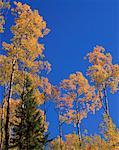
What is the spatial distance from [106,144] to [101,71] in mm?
7118

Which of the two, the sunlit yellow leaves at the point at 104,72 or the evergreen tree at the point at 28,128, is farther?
the sunlit yellow leaves at the point at 104,72

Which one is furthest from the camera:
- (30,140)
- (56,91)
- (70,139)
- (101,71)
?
(70,139)

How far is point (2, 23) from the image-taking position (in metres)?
22.8

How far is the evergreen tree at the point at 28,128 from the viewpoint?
20141 mm

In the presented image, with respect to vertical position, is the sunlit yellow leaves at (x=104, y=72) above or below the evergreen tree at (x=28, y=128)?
above

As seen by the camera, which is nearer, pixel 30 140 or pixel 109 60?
pixel 30 140

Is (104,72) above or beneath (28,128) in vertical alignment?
above

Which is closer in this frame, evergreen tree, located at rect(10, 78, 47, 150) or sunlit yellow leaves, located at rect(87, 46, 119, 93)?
evergreen tree, located at rect(10, 78, 47, 150)

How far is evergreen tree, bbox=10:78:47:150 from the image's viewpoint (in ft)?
66.1

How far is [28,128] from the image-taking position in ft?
67.2

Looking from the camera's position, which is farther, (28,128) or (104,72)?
(104,72)

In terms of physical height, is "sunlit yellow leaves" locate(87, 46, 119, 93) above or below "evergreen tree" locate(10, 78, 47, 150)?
above

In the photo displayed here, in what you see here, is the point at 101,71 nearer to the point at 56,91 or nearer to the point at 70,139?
the point at 56,91

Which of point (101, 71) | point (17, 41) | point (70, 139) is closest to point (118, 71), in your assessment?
point (101, 71)
